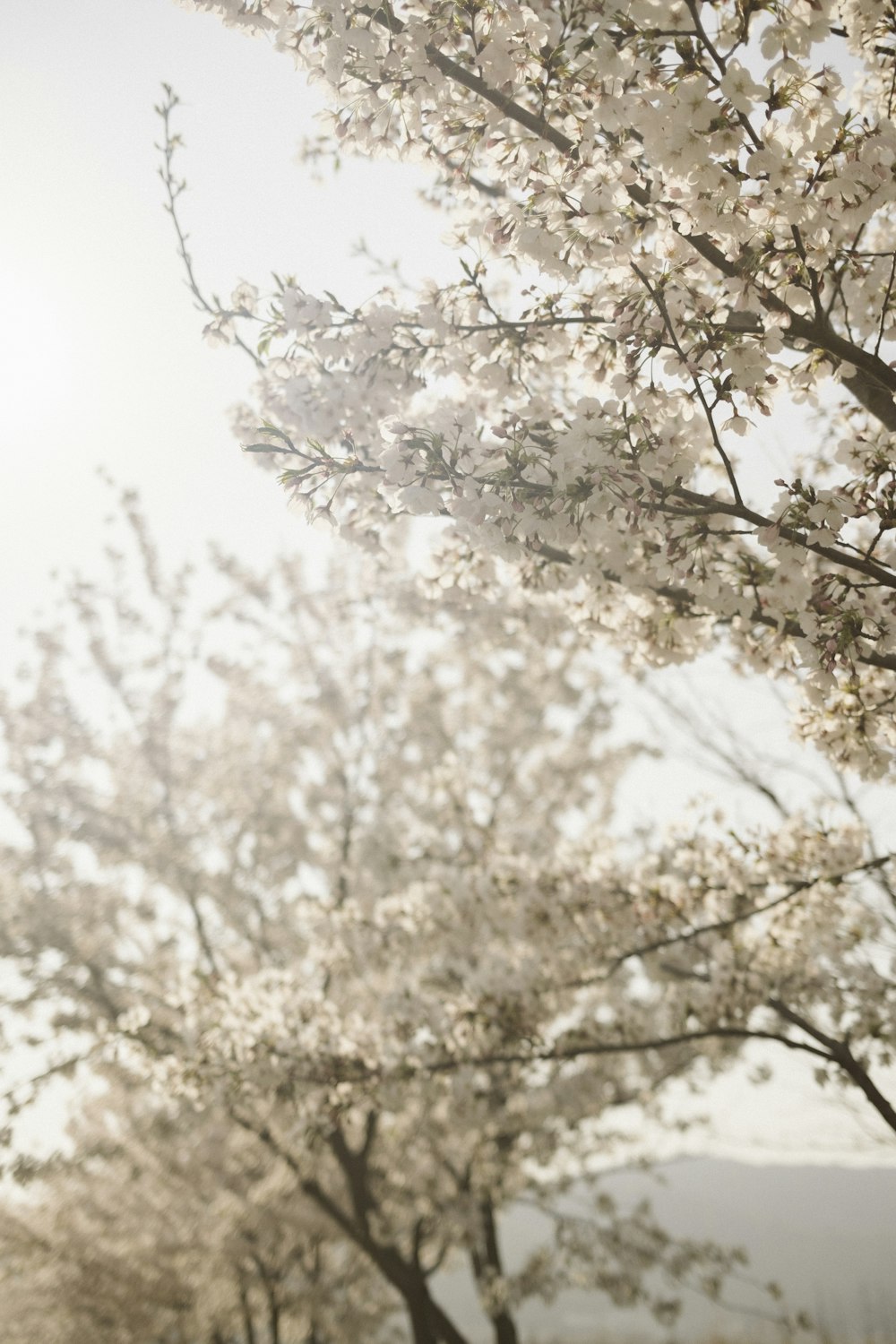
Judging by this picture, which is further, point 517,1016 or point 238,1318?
point 238,1318

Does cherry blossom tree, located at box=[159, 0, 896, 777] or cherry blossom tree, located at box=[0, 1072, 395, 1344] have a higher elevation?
cherry blossom tree, located at box=[159, 0, 896, 777]

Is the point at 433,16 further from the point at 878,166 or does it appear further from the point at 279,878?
the point at 279,878

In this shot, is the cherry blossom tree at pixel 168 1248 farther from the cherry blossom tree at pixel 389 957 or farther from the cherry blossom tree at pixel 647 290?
the cherry blossom tree at pixel 647 290

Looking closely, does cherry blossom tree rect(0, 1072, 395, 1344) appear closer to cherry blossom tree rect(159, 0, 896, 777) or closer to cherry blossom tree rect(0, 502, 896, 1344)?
cherry blossom tree rect(0, 502, 896, 1344)

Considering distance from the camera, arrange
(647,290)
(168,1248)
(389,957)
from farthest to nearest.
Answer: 1. (168,1248)
2. (389,957)
3. (647,290)

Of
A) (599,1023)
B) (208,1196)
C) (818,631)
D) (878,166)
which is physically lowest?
(208,1196)

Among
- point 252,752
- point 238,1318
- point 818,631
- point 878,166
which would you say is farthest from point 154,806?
point 238,1318

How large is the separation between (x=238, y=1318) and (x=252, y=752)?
1444cm

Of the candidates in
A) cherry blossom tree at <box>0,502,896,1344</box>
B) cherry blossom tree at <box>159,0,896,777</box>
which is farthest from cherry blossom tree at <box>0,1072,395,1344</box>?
cherry blossom tree at <box>159,0,896,777</box>

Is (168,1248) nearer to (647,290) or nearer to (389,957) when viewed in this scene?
(389,957)

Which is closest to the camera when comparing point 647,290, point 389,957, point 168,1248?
point 647,290

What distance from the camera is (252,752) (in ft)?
35.1

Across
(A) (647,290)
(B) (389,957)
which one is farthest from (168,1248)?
(A) (647,290)

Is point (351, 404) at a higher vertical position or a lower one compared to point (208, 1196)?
higher
